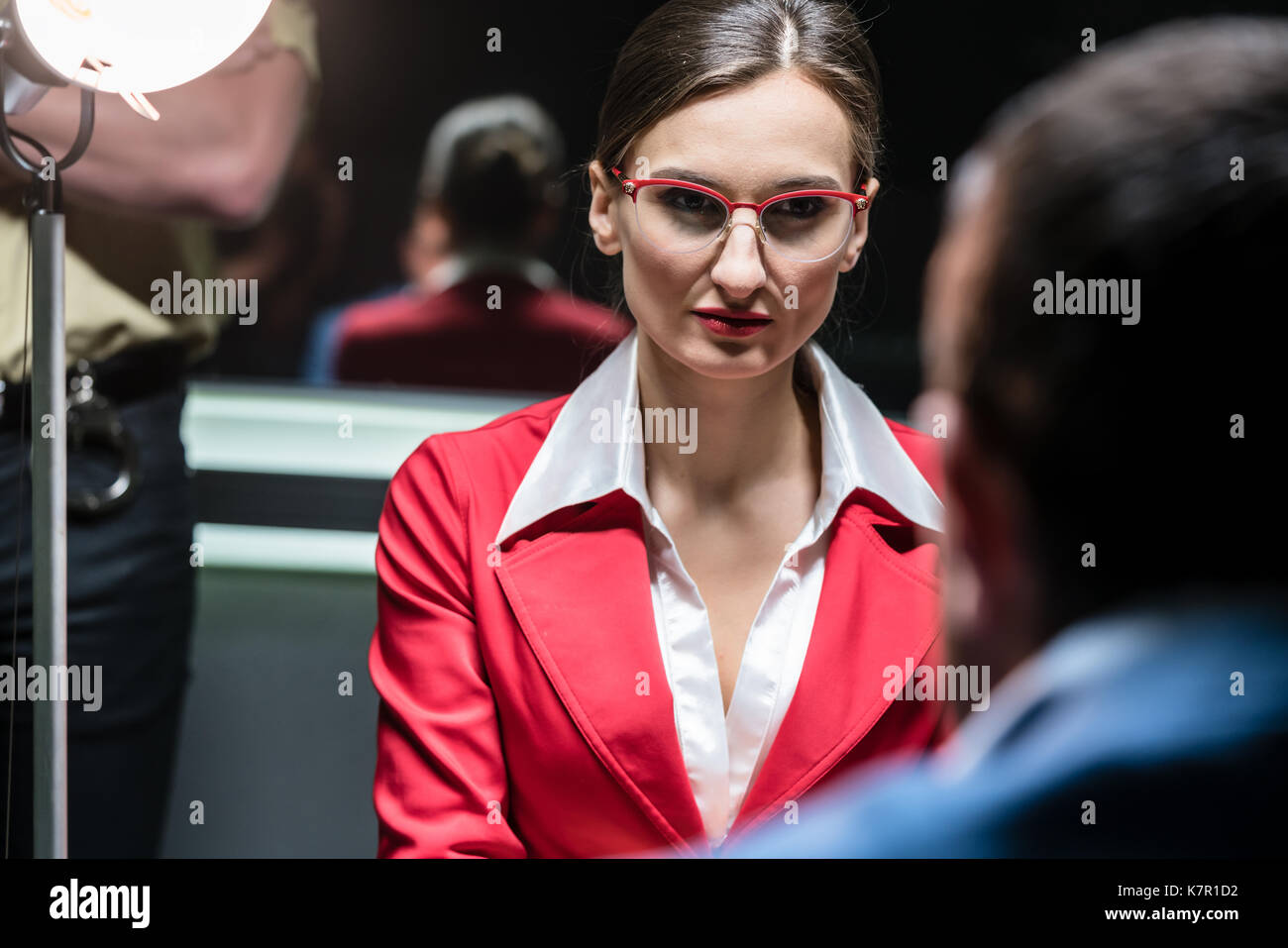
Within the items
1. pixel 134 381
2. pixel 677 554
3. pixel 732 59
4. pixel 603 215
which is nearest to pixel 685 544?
pixel 677 554

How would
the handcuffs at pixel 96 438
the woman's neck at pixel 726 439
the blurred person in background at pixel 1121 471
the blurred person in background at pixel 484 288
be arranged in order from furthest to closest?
1. the blurred person in background at pixel 484 288
2. the handcuffs at pixel 96 438
3. the woman's neck at pixel 726 439
4. the blurred person in background at pixel 1121 471

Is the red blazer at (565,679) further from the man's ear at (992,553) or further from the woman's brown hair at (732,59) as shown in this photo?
the man's ear at (992,553)

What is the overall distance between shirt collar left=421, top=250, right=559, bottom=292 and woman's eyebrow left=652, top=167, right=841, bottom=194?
528mm

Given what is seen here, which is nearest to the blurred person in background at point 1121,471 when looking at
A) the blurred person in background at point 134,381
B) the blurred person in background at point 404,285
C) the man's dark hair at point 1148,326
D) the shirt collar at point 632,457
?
the man's dark hair at point 1148,326

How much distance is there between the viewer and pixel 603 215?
1.37 meters

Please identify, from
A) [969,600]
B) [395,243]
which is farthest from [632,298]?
[969,600]

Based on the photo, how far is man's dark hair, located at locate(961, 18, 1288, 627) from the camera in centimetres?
60

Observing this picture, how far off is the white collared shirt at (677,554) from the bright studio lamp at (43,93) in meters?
0.46

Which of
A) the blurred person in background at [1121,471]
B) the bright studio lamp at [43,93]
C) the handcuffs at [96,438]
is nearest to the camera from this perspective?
the blurred person in background at [1121,471]

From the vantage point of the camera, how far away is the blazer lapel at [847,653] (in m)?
1.30

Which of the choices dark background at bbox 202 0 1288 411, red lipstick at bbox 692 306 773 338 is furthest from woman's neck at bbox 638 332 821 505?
dark background at bbox 202 0 1288 411

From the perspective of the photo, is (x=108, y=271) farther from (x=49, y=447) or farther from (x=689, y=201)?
(x=689, y=201)

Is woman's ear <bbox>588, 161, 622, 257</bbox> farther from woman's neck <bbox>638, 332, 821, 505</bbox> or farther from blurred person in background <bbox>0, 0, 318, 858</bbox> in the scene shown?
blurred person in background <bbox>0, 0, 318, 858</bbox>

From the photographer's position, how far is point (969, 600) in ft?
2.17
